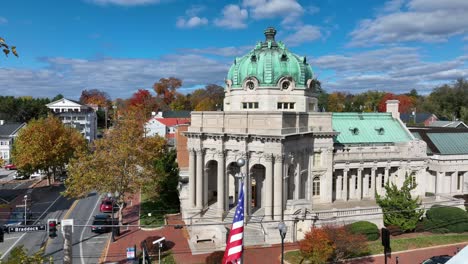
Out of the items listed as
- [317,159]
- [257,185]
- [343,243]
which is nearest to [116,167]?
[257,185]

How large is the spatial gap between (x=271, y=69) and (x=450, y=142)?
26.4m

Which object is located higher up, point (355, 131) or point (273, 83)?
point (273, 83)

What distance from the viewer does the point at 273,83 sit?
4075 cm

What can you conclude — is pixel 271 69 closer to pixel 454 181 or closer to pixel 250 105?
pixel 250 105

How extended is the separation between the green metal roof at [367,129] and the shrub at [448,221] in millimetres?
11392

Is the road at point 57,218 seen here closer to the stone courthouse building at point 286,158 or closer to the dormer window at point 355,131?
the stone courthouse building at point 286,158

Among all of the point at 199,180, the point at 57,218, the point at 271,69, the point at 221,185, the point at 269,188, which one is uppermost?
the point at 271,69

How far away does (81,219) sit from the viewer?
1628 inches

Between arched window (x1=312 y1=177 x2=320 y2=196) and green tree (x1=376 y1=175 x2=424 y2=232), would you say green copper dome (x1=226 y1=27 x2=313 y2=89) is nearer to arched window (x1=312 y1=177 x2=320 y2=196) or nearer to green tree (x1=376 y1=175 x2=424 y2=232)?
arched window (x1=312 y1=177 x2=320 y2=196)

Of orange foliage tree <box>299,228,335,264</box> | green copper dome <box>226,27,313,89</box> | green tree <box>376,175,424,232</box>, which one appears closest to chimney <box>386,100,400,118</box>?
green copper dome <box>226,27,313,89</box>

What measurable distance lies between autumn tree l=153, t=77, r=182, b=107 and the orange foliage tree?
126 m

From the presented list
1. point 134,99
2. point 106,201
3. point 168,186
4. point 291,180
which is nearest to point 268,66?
point 291,180

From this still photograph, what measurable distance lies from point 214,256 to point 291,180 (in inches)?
495

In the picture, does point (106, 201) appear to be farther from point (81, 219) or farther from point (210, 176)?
point (210, 176)
